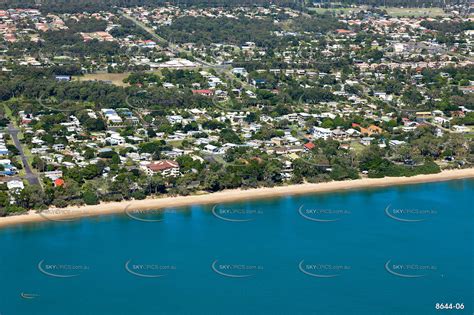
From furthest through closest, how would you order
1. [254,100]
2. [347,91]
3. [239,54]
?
[239,54] → [347,91] → [254,100]

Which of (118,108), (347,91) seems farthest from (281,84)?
(118,108)

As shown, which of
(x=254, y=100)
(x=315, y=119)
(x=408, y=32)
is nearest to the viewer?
(x=315, y=119)

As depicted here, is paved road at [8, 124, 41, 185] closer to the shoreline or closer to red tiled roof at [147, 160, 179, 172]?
the shoreline

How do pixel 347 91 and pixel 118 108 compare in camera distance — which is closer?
pixel 118 108

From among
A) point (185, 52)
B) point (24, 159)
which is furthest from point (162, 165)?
point (185, 52)

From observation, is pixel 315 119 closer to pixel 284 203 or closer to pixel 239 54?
pixel 284 203

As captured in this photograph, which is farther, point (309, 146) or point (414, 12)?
point (414, 12)

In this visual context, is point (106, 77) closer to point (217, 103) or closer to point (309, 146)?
point (217, 103)

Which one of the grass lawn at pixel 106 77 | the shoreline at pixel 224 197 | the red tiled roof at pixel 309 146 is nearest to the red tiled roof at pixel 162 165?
the shoreline at pixel 224 197
